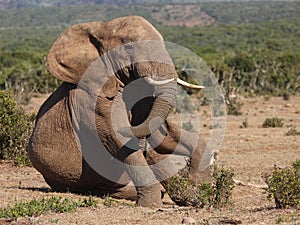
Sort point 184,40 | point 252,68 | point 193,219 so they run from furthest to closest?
point 184,40
point 252,68
point 193,219

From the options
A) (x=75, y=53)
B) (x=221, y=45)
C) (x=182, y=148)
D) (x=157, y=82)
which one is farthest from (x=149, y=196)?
(x=221, y=45)

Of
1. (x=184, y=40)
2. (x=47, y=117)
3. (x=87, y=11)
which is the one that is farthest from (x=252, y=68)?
(x=87, y=11)

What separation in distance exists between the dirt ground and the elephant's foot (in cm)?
18

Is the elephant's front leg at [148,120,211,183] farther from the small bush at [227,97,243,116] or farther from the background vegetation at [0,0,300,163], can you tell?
the small bush at [227,97,243,116]

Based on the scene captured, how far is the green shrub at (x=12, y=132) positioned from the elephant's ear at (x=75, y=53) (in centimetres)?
379

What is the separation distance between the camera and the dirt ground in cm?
662

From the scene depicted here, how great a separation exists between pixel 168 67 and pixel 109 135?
961 mm

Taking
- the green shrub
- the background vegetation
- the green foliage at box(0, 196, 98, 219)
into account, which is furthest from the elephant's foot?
the background vegetation

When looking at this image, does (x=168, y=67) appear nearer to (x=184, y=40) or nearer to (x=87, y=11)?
(x=184, y=40)

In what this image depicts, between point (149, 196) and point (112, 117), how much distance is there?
0.93m

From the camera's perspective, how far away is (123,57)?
8391mm

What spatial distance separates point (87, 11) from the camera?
16250cm

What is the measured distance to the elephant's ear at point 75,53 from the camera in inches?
339

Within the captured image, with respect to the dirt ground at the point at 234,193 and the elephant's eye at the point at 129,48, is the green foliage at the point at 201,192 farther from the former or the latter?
the elephant's eye at the point at 129,48
